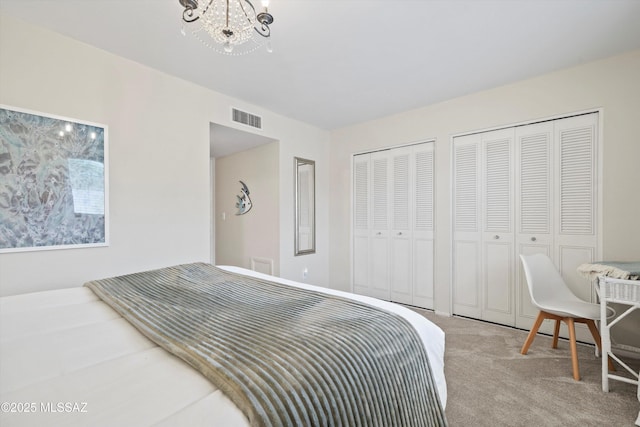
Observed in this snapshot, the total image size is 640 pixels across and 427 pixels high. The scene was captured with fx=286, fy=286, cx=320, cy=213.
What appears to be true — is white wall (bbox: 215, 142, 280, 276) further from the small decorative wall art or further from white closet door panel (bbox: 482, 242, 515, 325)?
white closet door panel (bbox: 482, 242, 515, 325)

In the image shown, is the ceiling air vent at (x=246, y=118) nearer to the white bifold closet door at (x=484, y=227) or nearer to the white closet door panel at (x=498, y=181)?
the white bifold closet door at (x=484, y=227)

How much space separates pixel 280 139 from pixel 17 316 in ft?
10.2

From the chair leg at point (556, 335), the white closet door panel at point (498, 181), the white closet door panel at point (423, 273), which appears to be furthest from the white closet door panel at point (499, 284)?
the white closet door panel at point (423, 273)

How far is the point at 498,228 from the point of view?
3.09 metres

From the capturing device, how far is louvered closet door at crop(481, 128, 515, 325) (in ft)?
9.89

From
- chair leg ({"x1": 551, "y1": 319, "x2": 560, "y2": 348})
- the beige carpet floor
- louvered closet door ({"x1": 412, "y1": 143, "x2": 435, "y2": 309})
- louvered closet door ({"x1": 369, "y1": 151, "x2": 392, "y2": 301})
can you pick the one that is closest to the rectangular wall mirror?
louvered closet door ({"x1": 369, "y1": 151, "x2": 392, "y2": 301})

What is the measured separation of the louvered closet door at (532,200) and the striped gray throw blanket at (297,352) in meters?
2.38

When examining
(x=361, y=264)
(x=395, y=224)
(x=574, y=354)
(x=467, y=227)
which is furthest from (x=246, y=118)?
(x=574, y=354)

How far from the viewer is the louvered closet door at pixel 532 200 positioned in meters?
2.82

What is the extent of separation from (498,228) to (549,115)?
120cm

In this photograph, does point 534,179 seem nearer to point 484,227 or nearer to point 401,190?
point 484,227

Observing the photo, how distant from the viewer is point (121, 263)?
2422 millimetres

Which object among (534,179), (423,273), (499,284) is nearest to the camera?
(534,179)

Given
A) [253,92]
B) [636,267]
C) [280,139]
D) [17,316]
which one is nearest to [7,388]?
[17,316]
